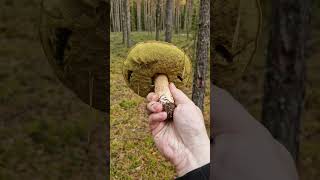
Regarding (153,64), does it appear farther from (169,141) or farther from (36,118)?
(36,118)

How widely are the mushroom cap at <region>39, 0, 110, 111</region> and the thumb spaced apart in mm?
61

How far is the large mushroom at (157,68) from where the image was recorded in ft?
1.12

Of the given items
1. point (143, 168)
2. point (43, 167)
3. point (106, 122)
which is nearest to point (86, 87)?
point (106, 122)

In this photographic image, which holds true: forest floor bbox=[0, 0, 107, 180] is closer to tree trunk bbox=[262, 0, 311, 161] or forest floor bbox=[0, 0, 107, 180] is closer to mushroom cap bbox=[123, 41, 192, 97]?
mushroom cap bbox=[123, 41, 192, 97]

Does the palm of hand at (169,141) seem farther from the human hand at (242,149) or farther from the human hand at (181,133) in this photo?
the human hand at (242,149)

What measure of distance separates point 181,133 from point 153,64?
0.11 meters

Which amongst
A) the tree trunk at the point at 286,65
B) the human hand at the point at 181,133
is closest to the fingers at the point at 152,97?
the human hand at the point at 181,133

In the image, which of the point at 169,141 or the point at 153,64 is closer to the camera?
the point at 153,64

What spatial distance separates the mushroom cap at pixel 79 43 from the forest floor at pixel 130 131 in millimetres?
16

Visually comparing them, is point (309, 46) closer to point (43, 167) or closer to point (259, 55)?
point (259, 55)

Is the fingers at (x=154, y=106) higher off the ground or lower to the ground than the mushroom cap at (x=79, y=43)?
lower

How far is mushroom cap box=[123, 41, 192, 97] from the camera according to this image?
1.12 feet

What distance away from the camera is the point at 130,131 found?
43 centimetres

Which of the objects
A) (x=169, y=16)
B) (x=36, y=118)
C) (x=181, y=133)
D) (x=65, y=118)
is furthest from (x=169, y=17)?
(x=36, y=118)
